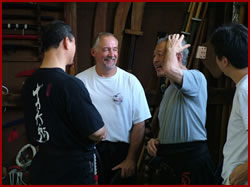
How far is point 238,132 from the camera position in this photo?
1219mm

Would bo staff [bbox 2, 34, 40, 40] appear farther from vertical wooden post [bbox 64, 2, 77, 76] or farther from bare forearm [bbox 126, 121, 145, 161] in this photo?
bare forearm [bbox 126, 121, 145, 161]

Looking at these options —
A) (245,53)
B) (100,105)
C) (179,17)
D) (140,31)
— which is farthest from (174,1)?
(245,53)

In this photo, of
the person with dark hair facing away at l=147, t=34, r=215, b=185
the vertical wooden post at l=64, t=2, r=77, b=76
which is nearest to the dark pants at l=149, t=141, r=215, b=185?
the person with dark hair facing away at l=147, t=34, r=215, b=185

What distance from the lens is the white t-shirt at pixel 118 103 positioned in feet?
7.05

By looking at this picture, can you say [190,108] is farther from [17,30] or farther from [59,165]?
[17,30]

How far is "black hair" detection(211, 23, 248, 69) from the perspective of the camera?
125cm

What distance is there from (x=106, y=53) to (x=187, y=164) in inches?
40.5

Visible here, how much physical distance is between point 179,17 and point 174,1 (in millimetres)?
176

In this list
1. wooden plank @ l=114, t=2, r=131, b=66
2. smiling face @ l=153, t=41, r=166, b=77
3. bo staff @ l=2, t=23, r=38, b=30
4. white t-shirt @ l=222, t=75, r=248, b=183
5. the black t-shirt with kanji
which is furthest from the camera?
wooden plank @ l=114, t=2, r=131, b=66

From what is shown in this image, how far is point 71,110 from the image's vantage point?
1464mm

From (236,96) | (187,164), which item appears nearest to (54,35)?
(236,96)

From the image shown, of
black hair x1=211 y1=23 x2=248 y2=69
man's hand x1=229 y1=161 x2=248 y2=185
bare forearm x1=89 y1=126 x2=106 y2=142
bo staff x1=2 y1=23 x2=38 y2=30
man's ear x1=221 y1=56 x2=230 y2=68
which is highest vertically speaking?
black hair x1=211 y1=23 x2=248 y2=69

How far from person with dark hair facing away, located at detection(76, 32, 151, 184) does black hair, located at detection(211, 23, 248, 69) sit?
0.98 metres

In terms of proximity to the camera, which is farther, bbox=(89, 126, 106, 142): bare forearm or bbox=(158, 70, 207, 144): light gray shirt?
bbox=(158, 70, 207, 144): light gray shirt
